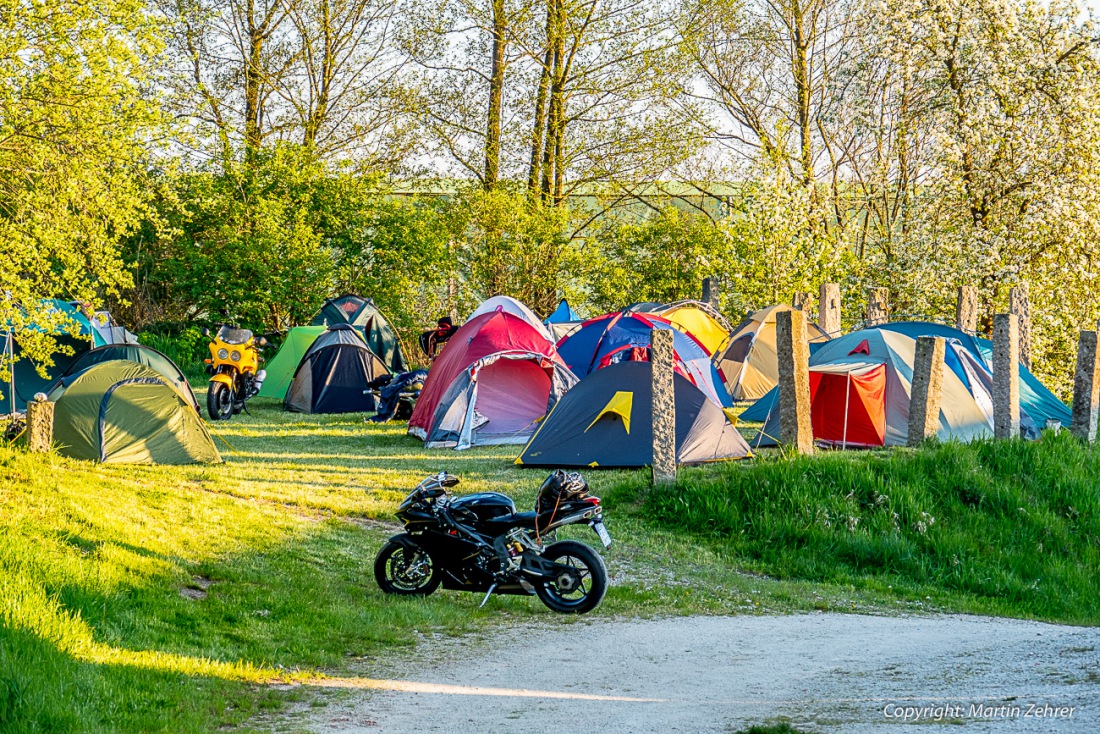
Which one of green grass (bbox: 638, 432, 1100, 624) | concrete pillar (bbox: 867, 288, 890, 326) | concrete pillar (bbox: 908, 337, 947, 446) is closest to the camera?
green grass (bbox: 638, 432, 1100, 624)

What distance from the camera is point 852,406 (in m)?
14.9

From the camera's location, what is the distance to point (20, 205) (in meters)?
10.2

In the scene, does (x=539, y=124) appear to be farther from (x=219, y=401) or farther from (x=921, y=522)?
(x=921, y=522)

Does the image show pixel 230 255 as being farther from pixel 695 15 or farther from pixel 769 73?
pixel 769 73

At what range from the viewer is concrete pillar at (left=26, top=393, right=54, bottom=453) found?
11.5 m

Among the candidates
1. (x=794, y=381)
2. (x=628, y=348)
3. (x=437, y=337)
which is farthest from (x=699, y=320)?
(x=794, y=381)

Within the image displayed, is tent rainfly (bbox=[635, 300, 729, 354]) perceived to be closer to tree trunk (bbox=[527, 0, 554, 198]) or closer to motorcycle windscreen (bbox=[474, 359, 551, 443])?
motorcycle windscreen (bbox=[474, 359, 551, 443])

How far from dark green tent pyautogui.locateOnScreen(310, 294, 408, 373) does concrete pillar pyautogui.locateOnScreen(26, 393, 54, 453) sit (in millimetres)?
11273

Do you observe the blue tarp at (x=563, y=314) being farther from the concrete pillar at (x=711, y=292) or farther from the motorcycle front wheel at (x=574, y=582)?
the motorcycle front wheel at (x=574, y=582)

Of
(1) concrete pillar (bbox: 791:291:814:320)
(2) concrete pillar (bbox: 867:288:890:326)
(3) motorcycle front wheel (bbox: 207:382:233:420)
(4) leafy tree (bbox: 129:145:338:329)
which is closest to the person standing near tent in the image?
(4) leafy tree (bbox: 129:145:338:329)

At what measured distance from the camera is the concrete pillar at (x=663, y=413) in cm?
1114

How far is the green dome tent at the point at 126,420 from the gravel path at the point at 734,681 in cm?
719

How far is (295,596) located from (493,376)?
8.99m

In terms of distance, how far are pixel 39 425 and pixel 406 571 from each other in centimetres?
581
